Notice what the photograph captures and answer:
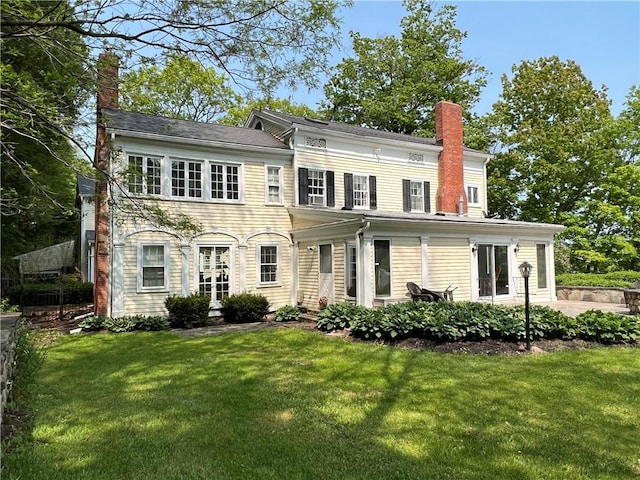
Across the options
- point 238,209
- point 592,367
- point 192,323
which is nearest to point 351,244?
point 238,209

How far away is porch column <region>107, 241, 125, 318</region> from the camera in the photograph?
1293 cm

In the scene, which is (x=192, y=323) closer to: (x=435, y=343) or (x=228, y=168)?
(x=228, y=168)

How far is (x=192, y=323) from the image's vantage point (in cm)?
1295

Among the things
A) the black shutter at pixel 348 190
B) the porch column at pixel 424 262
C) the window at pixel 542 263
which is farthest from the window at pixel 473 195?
the porch column at pixel 424 262

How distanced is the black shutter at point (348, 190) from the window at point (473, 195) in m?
6.95

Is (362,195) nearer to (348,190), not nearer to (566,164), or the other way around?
(348,190)

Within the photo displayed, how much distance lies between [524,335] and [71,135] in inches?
346

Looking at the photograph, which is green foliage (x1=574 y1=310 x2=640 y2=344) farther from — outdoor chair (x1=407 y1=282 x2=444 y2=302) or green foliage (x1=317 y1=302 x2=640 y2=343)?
outdoor chair (x1=407 y1=282 x2=444 y2=302)

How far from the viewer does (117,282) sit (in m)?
13.0

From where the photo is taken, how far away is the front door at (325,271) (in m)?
14.1

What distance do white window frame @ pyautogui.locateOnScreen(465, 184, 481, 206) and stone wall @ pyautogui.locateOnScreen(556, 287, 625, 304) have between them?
5373 mm

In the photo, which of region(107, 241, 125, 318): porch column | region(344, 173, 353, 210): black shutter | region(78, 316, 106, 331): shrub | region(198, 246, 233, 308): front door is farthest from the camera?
region(344, 173, 353, 210): black shutter

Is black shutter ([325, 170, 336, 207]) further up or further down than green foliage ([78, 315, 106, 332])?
further up


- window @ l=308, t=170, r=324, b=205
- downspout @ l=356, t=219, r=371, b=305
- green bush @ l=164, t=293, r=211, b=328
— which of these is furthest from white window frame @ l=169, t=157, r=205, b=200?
downspout @ l=356, t=219, r=371, b=305
